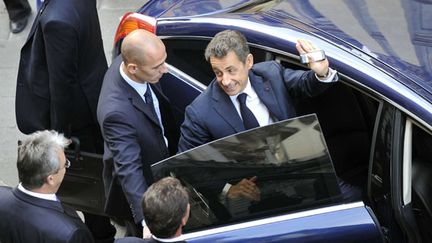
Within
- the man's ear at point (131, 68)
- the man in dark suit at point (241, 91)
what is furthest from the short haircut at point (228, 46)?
the man's ear at point (131, 68)

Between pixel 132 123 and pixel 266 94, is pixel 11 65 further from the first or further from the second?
pixel 266 94

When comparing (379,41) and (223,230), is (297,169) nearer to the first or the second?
(223,230)

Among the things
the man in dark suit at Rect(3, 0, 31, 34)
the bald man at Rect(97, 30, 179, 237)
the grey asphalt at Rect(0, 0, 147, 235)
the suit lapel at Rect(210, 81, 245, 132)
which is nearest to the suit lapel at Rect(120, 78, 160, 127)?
the bald man at Rect(97, 30, 179, 237)

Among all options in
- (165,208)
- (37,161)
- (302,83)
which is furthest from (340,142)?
(37,161)

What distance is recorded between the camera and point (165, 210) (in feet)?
9.19

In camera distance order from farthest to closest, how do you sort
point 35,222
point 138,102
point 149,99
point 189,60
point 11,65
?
point 11,65 → point 189,60 → point 149,99 → point 138,102 → point 35,222

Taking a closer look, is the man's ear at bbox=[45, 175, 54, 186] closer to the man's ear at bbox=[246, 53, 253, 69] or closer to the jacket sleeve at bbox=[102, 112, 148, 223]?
the jacket sleeve at bbox=[102, 112, 148, 223]

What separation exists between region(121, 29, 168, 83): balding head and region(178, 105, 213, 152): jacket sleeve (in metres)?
0.27

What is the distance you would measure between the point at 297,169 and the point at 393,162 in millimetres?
449

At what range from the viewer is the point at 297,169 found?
3146mm

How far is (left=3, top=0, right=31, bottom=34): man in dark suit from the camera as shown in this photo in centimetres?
707

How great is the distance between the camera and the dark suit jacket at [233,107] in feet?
11.5

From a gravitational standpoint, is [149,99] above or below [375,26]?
below

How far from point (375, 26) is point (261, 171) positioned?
1.10m
